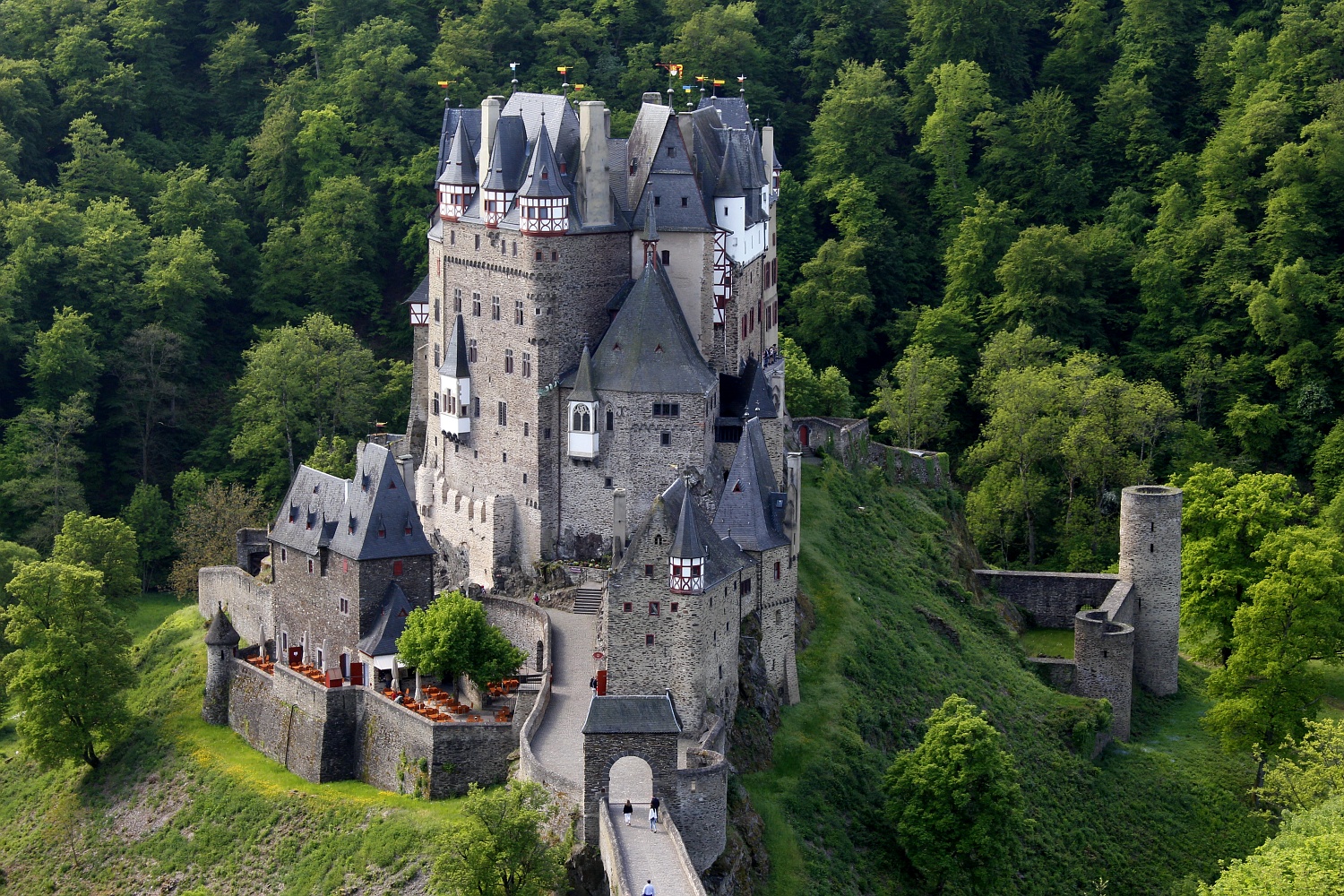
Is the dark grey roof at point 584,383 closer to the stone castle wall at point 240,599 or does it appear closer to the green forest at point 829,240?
the stone castle wall at point 240,599

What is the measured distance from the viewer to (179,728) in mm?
76688

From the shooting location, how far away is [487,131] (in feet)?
241

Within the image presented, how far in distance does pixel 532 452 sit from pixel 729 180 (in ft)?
35.4

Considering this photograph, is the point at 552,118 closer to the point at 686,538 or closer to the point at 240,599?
the point at 686,538

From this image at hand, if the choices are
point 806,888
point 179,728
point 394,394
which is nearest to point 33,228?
point 394,394

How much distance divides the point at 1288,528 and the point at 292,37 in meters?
59.0

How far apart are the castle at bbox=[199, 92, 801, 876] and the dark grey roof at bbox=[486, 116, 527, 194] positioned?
0.28 ft

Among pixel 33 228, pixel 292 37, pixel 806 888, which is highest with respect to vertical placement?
pixel 292 37

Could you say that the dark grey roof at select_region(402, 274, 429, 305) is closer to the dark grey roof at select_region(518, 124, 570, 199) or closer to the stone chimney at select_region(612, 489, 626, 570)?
the dark grey roof at select_region(518, 124, 570, 199)

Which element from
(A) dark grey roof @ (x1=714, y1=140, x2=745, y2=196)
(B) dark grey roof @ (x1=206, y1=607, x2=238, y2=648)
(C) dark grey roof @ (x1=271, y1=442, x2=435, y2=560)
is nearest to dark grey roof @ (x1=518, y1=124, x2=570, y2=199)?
(A) dark grey roof @ (x1=714, y1=140, x2=745, y2=196)

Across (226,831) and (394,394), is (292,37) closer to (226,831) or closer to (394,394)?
(394,394)

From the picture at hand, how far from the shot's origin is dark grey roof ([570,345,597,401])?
71812mm

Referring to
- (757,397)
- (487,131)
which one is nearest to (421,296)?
(487,131)

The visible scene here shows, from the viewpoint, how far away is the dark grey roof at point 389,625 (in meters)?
70.7
